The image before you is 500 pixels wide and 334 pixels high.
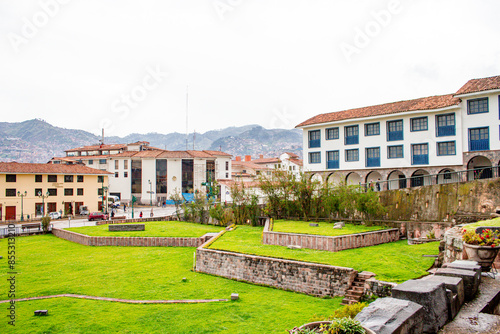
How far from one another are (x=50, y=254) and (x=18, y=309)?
1193 centimetres

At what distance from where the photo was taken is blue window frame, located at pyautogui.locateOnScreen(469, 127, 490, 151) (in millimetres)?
27844

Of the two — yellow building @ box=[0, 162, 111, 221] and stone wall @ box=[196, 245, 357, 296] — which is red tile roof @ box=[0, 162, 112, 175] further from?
stone wall @ box=[196, 245, 357, 296]

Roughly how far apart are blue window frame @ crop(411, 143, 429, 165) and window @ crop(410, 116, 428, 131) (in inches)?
52.6

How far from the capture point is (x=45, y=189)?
153 ft

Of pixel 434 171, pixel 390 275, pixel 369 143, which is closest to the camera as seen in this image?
pixel 390 275

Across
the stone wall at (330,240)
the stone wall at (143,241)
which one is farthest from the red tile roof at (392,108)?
the stone wall at (143,241)

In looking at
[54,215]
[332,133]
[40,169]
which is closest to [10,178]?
[40,169]

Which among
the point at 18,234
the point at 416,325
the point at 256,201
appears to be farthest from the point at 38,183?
the point at 416,325

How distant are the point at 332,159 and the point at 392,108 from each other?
7.14 metres

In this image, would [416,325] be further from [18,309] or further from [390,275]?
[18,309]

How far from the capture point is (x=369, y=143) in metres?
34.2

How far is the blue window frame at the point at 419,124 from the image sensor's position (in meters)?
31.1

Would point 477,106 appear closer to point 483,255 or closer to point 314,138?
point 314,138

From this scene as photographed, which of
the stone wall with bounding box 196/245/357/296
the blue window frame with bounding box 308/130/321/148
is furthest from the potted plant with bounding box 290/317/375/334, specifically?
the blue window frame with bounding box 308/130/321/148
